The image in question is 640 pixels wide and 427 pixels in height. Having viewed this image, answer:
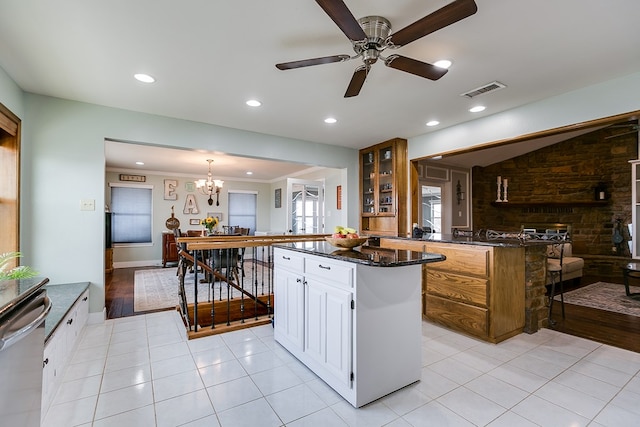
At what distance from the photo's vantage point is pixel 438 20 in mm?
1559

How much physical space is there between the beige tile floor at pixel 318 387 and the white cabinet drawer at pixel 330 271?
29.4 inches

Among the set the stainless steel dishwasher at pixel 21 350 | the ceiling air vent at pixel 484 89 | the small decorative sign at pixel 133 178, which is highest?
the ceiling air vent at pixel 484 89

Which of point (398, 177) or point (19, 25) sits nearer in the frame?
point (19, 25)

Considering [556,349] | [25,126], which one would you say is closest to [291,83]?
[25,126]

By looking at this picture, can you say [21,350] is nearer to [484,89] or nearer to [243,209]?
[484,89]

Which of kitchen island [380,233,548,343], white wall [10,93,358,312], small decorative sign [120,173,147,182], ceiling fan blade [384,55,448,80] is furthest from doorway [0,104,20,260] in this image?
small decorative sign [120,173,147,182]

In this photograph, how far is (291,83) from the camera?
9.39ft

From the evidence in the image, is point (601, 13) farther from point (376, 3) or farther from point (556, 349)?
point (556, 349)

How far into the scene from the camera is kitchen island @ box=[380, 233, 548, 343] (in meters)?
2.77

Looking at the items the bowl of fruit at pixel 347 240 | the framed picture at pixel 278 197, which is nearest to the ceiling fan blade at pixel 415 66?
the bowl of fruit at pixel 347 240

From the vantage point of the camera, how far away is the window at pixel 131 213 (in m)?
7.09

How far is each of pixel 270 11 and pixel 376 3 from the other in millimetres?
662

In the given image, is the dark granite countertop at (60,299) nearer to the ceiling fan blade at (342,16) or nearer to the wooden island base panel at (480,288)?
the ceiling fan blade at (342,16)

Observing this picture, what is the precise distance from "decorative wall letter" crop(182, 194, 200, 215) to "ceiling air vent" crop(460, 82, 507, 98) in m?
7.05
